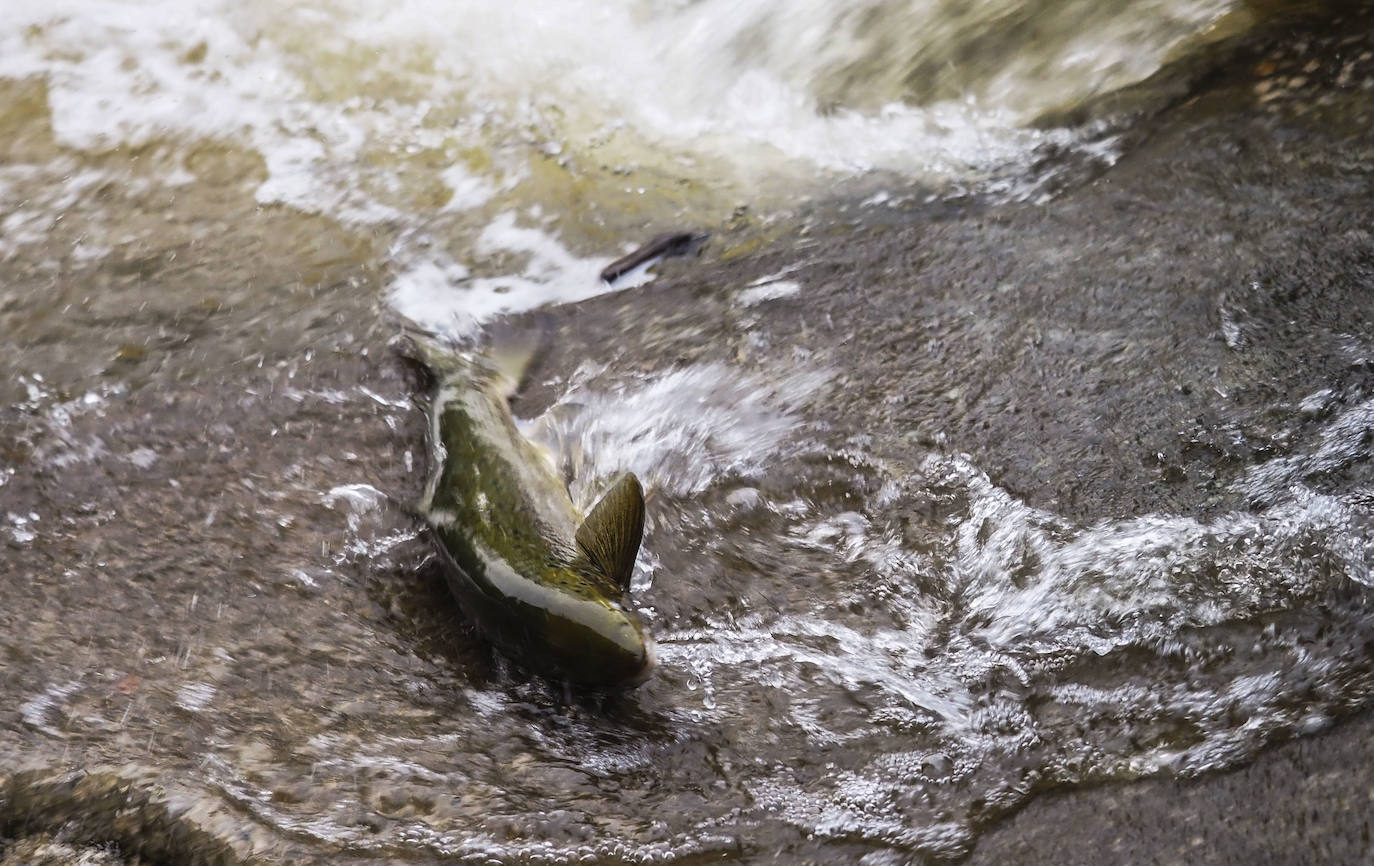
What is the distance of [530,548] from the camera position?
3.08 metres

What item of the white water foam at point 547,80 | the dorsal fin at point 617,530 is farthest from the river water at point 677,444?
the dorsal fin at point 617,530

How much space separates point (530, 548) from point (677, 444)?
0.74 metres

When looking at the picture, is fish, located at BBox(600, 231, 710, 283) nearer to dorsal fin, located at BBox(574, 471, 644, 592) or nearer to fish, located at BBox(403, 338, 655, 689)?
fish, located at BBox(403, 338, 655, 689)

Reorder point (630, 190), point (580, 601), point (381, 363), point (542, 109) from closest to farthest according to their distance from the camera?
1. point (580, 601)
2. point (381, 363)
3. point (630, 190)
4. point (542, 109)

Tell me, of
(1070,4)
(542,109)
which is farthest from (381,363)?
(1070,4)

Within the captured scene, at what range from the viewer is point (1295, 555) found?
2928 millimetres

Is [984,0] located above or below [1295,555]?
above

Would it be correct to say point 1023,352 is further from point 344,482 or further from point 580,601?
point 344,482

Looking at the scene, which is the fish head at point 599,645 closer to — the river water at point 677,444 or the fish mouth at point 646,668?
the fish mouth at point 646,668

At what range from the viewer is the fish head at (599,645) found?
281 centimetres

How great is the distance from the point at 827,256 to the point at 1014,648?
1836mm

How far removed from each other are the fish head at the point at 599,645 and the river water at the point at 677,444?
113 millimetres

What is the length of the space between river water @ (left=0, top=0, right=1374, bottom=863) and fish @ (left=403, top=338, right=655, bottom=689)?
115mm

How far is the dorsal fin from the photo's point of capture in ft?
9.82
